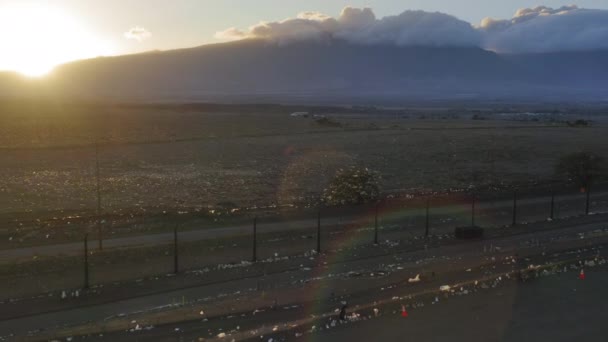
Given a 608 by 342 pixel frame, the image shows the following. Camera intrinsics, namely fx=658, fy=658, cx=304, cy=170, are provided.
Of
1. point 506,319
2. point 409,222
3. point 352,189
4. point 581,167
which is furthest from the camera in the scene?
point 581,167

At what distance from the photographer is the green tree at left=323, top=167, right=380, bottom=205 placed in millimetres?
27375

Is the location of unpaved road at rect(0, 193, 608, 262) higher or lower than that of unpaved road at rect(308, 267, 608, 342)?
higher

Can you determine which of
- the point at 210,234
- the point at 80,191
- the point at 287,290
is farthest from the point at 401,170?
the point at 287,290

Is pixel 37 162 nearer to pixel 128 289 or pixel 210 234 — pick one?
pixel 210 234

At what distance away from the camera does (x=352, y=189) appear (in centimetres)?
2745

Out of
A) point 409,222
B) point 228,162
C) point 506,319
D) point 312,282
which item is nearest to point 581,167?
point 409,222

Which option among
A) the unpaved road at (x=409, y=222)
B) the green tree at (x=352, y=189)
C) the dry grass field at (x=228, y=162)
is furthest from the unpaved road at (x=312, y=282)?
the dry grass field at (x=228, y=162)

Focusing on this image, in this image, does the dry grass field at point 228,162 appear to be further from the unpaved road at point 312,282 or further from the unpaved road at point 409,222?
the unpaved road at point 312,282

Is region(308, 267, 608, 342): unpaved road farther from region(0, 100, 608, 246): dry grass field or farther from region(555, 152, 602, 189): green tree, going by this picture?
region(555, 152, 602, 189): green tree

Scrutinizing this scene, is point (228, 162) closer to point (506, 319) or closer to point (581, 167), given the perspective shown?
point (581, 167)

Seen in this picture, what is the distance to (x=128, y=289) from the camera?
15211 mm

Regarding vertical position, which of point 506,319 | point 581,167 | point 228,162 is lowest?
point 228,162

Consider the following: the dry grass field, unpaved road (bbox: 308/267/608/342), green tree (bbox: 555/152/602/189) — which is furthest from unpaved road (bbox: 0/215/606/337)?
green tree (bbox: 555/152/602/189)

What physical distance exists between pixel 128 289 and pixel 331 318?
4883 millimetres
